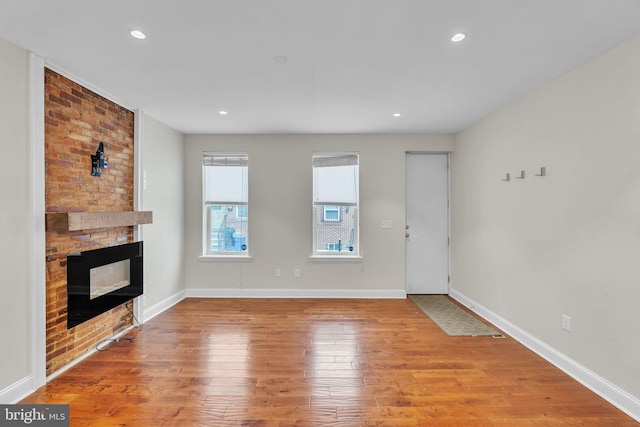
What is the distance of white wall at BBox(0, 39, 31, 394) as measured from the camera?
6.79ft

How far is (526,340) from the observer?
3039 millimetres

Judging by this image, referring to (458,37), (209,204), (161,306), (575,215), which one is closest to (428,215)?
(575,215)

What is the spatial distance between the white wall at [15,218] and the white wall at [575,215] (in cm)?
436

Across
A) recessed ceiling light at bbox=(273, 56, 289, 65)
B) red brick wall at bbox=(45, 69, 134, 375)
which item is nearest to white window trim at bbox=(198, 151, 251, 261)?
red brick wall at bbox=(45, 69, 134, 375)

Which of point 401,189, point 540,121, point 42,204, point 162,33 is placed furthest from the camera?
point 401,189

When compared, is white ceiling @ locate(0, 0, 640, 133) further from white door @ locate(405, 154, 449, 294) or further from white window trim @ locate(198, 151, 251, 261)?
white door @ locate(405, 154, 449, 294)

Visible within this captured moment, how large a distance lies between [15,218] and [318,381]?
260 cm

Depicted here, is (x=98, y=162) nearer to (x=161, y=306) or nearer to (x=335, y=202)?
(x=161, y=306)

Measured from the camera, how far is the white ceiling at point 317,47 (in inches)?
68.9

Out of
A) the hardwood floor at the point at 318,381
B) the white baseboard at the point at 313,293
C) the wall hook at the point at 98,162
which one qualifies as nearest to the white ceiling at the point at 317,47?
the wall hook at the point at 98,162

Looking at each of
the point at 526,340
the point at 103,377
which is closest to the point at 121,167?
the point at 103,377

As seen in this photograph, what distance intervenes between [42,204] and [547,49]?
13.3 ft

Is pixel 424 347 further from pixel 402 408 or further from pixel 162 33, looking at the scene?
pixel 162 33

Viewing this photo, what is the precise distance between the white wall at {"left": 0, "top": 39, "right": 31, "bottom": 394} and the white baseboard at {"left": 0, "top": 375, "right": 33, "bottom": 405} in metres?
0.03
